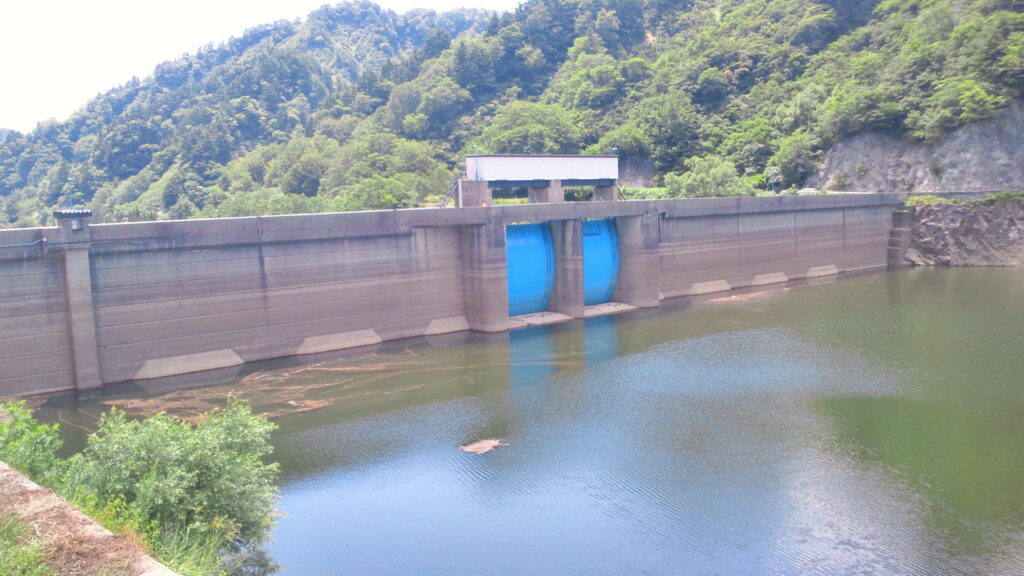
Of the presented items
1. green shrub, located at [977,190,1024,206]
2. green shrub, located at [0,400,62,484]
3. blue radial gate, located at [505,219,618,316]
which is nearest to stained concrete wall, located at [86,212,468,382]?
blue radial gate, located at [505,219,618,316]

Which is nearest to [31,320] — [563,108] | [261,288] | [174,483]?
[261,288]

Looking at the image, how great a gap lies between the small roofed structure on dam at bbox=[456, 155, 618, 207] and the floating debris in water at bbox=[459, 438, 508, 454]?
16686 millimetres

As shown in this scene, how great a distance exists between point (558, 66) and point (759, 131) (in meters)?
37.7

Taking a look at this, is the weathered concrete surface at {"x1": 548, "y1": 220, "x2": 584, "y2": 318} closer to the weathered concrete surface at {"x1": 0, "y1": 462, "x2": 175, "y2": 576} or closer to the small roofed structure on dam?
the small roofed structure on dam

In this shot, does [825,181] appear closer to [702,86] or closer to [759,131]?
[759,131]

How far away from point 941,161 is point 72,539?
161 ft

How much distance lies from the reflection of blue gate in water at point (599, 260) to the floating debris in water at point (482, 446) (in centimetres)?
1582

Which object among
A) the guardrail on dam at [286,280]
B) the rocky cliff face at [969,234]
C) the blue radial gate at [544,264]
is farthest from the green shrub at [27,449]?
the rocky cliff face at [969,234]

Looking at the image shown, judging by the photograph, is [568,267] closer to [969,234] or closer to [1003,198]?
[969,234]

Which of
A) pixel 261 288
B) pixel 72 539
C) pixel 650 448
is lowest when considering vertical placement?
pixel 650 448

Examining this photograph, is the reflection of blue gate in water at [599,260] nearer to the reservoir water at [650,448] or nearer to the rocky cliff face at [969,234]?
the reservoir water at [650,448]

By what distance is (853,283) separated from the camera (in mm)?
40125

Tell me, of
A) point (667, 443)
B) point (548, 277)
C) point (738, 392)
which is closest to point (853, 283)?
point (548, 277)

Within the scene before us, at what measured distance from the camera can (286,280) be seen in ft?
83.4
